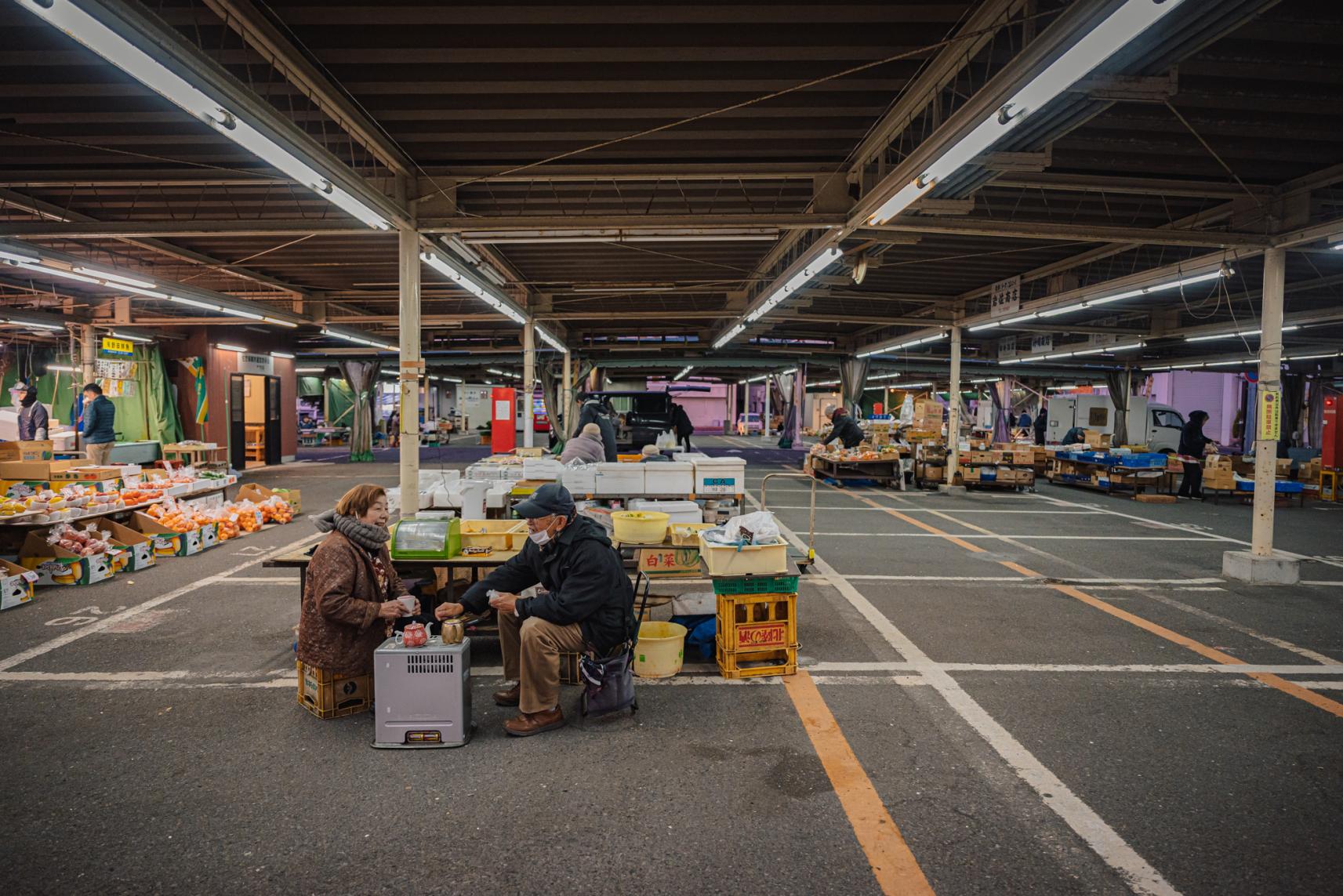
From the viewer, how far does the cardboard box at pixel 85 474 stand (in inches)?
358

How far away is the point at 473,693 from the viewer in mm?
4492

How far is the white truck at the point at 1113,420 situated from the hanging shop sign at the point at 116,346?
1075 inches

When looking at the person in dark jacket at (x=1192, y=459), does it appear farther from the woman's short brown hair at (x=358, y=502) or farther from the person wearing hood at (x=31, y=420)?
the person wearing hood at (x=31, y=420)

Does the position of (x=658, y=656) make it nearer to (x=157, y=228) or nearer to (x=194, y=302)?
(x=157, y=228)

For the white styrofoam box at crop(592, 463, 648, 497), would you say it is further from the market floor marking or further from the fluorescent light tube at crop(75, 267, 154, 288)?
the fluorescent light tube at crop(75, 267, 154, 288)

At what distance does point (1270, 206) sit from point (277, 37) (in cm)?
1011

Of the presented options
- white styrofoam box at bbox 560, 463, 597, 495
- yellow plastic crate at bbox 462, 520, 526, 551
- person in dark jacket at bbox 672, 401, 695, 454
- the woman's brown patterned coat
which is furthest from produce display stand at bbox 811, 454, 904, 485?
the woman's brown patterned coat

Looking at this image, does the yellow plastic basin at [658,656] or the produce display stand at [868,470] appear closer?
the yellow plastic basin at [658,656]

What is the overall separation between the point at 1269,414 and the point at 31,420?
19879 millimetres

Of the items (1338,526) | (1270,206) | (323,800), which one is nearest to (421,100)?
(323,800)

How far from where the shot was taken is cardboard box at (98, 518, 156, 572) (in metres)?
7.62

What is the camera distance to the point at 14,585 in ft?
20.4

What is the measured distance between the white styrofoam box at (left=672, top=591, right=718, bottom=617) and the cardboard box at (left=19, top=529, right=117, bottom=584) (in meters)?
6.55

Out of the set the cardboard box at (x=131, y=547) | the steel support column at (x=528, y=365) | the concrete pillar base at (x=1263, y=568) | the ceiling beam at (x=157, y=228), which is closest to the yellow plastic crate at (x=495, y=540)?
the ceiling beam at (x=157, y=228)
